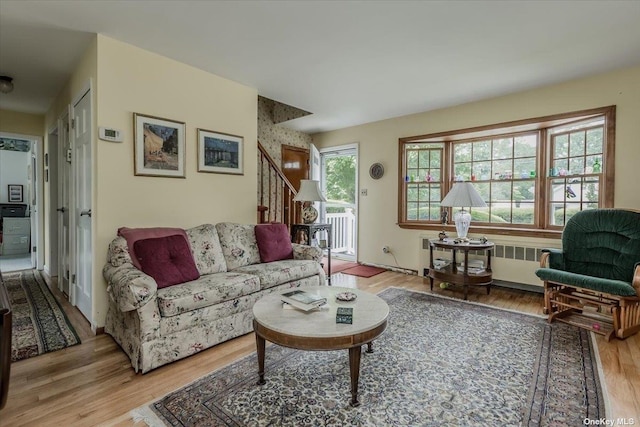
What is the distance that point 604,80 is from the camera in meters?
3.37

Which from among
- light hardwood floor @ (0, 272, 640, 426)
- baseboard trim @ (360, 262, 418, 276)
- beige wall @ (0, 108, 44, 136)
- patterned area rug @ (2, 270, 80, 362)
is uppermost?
beige wall @ (0, 108, 44, 136)

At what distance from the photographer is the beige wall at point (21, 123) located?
4.66m

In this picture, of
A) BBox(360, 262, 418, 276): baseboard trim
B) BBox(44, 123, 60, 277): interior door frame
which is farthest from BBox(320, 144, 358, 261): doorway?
BBox(44, 123, 60, 277): interior door frame

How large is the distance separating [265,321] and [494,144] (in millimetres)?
4027

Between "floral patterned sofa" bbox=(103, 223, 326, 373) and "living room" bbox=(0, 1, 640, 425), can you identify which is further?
"floral patterned sofa" bbox=(103, 223, 326, 373)

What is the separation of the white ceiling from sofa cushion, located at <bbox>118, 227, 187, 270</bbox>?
5.36 feet

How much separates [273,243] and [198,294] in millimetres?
1224

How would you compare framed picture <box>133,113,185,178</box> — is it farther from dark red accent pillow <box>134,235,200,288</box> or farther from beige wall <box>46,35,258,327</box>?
dark red accent pillow <box>134,235,200,288</box>

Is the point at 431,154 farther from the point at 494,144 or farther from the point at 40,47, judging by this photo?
the point at 40,47

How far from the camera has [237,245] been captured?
3.28m

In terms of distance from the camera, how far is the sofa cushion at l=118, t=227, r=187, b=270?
255 centimetres

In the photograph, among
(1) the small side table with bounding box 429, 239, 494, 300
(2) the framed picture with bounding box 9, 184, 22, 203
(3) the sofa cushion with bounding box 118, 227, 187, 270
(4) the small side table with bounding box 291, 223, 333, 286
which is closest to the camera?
(3) the sofa cushion with bounding box 118, 227, 187, 270

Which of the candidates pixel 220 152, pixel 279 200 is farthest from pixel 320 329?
pixel 279 200

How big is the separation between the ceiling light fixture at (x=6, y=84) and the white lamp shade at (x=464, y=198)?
17.0 feet
